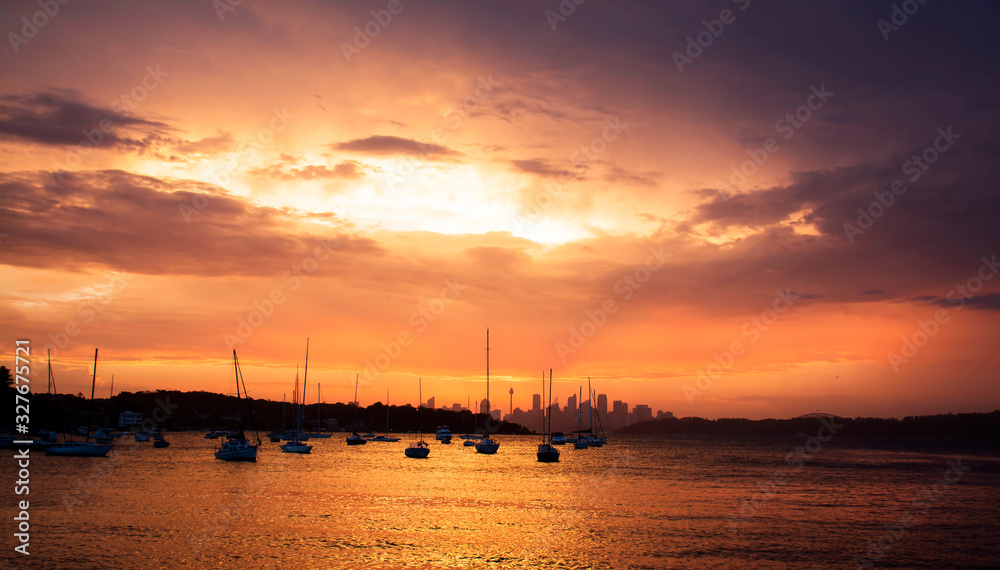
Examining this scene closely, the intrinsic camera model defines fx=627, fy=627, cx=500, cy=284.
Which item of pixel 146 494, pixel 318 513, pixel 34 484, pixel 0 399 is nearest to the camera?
pixel 318 513

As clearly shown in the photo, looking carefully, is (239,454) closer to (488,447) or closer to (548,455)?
(548,455)

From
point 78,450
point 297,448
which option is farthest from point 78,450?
point 297,448

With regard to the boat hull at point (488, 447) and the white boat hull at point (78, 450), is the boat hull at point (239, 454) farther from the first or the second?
the boat hull at point (488, 447)

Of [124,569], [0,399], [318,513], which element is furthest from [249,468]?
[0,399]

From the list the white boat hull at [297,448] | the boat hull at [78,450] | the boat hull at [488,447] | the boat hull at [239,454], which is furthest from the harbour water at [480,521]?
the boat hull at [488,447]

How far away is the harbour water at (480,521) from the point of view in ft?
102

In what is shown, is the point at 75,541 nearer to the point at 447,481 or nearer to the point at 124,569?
the point at 124,569

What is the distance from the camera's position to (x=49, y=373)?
4158 inches

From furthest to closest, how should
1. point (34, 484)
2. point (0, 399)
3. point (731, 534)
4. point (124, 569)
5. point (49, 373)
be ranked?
1. point (0, 399)
2. point (49, 373)
3. point (34, 484)
4. point (731, 534)
5. point (124, 569)

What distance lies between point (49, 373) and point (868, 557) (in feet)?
393

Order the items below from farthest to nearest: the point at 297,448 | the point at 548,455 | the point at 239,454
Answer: the point at 297,448 → the point at 548,455 → the point at 239,454

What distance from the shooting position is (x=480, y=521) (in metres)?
41.2

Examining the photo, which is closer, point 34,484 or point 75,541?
point 75,541

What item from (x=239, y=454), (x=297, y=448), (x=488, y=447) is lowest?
(x=488, y=447)
